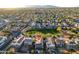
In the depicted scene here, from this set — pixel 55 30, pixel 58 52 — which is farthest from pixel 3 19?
pixel 58 52

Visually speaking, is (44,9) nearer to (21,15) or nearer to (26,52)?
(21,15)

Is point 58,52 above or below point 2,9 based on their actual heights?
below

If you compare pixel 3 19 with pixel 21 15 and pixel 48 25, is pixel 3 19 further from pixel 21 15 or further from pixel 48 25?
pixel 48 25

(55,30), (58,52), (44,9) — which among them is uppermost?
(44,9)

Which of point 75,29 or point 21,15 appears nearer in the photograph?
point 75,29

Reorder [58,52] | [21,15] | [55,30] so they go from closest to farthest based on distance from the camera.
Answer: [58,52] → [55,30] → [21,15]

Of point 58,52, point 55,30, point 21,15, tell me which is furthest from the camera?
point 21,15
